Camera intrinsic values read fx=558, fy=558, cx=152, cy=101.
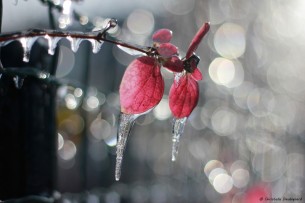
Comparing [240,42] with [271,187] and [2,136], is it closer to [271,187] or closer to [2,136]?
[271,187]

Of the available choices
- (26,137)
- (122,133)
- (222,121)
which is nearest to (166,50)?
(122,133)

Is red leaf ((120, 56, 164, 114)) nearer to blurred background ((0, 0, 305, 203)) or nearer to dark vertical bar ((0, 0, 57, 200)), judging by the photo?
dark vertical bar ((0, 0, 57, 200))

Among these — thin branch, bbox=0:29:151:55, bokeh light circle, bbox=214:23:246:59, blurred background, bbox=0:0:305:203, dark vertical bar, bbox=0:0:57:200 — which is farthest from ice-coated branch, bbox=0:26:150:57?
bokeh light circle, bbox=214:23:246:59

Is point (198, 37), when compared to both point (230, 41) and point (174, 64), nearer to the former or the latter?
point (174, 64)

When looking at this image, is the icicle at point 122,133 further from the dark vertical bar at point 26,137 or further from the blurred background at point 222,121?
the blurred background at point 222,121

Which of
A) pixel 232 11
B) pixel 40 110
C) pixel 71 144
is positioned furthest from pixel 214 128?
pixel 40 110

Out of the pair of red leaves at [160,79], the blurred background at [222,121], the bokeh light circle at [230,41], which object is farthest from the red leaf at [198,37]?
the bokeh light circle at [230,41]
